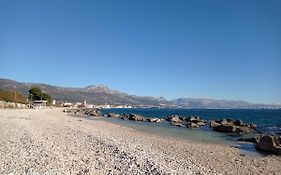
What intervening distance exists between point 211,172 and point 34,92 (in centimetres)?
14630

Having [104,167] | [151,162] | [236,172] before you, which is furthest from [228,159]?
[104,167]

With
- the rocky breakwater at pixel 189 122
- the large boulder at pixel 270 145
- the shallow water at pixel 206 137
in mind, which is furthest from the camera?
the rocky breakwater at pixel 189 122

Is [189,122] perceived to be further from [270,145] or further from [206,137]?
[270,145]

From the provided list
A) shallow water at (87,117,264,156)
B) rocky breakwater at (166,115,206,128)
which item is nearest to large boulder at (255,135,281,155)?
shallow water at (87,117,264,156)

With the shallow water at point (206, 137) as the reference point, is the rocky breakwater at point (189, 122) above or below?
above

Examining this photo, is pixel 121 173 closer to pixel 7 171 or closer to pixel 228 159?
pixel 7 171

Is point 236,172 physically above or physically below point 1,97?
below

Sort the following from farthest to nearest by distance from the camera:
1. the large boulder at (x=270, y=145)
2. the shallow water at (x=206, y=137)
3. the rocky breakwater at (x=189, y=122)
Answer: the rocky breakwater at (x=189, y=122), the shallow water at (x=206, y=137), the large boulder at (x=270, y=145)

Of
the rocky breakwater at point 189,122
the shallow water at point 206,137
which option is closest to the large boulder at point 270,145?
the shallow water at point 206,137

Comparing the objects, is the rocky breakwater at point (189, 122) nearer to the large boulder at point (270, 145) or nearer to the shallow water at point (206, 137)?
the shallow water at point (206, 137)

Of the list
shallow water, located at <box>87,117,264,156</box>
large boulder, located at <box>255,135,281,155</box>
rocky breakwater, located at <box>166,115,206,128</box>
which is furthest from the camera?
rocky breakwater, located at <box>166,115,206,128</box>

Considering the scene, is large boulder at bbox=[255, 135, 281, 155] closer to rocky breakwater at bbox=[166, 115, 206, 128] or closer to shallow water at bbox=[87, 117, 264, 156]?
shallow water at bbox=[87, 117, 264, 156]

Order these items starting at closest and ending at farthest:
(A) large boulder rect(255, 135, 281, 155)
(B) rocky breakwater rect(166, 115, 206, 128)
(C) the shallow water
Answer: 1. (A) large boulder rect(255, 135, 281, 155)
2. (C) the shallow water
3. (B) rocky breakwater rect(166, 115, 206, 128)

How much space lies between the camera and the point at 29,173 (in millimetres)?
14336
